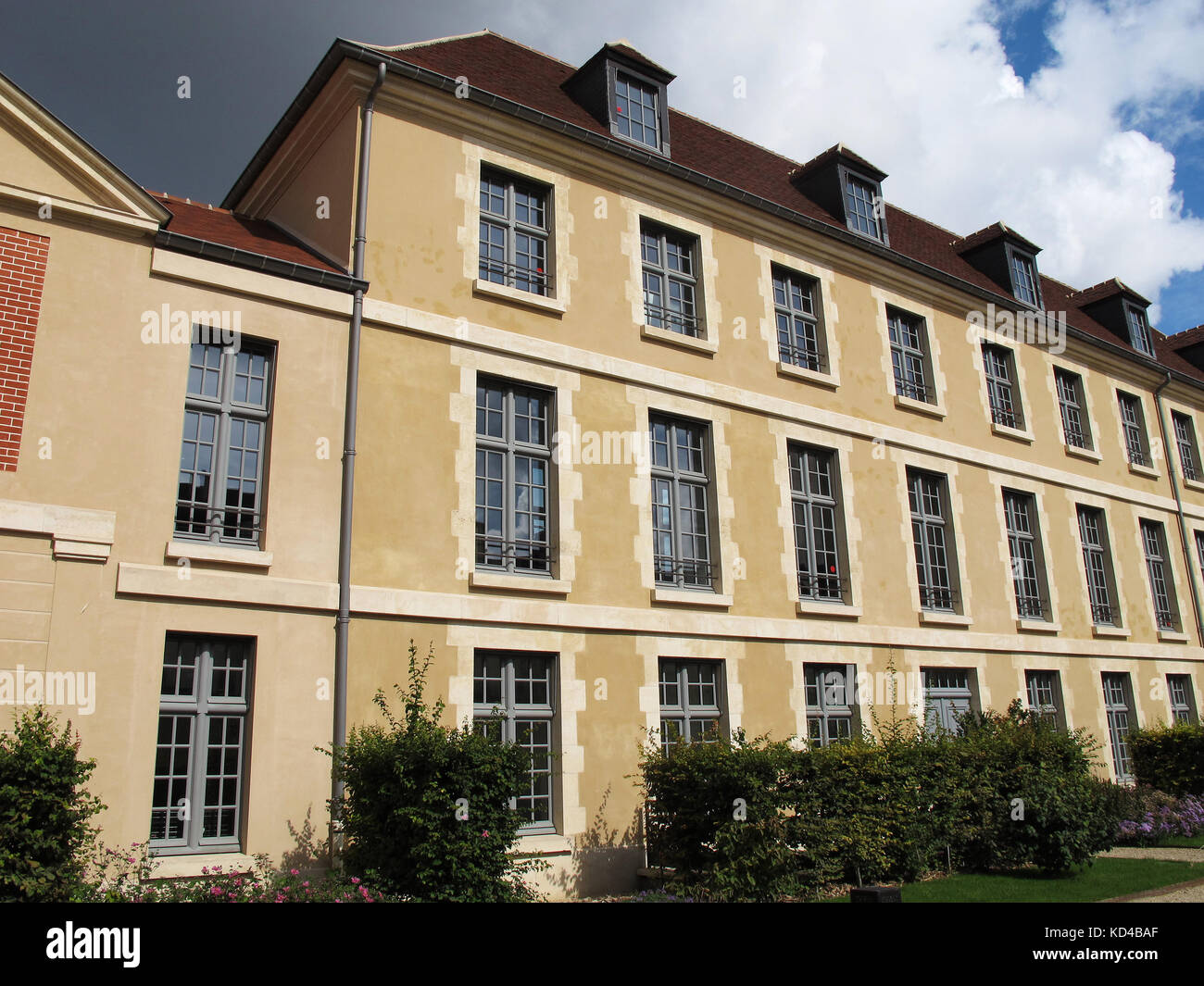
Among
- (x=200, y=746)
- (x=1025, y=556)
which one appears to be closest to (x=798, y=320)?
(x=1025, y=556)

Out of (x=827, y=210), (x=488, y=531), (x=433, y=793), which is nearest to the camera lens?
(x=433, y=793)

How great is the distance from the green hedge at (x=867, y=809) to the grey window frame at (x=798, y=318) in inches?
236

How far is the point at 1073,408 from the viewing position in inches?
818

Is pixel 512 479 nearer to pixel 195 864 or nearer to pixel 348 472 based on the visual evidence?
pixel 348 472

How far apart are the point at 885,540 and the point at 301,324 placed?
31.1 feet

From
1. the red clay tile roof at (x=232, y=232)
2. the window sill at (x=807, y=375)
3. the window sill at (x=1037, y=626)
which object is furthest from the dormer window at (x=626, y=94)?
the window sill at (x=1037, y=626)

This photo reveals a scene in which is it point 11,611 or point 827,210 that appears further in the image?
point 827,210

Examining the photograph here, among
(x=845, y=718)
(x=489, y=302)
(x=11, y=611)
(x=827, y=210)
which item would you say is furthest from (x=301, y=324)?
(x=827, y=210)

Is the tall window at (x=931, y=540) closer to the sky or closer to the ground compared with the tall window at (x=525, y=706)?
closer to the sky

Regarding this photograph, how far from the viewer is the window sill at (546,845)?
10414mm

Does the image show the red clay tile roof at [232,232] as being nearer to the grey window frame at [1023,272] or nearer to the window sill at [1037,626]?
the window sill at [1037,626]

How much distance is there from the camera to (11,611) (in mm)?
8312

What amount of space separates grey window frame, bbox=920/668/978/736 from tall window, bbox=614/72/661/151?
9.28 metres
